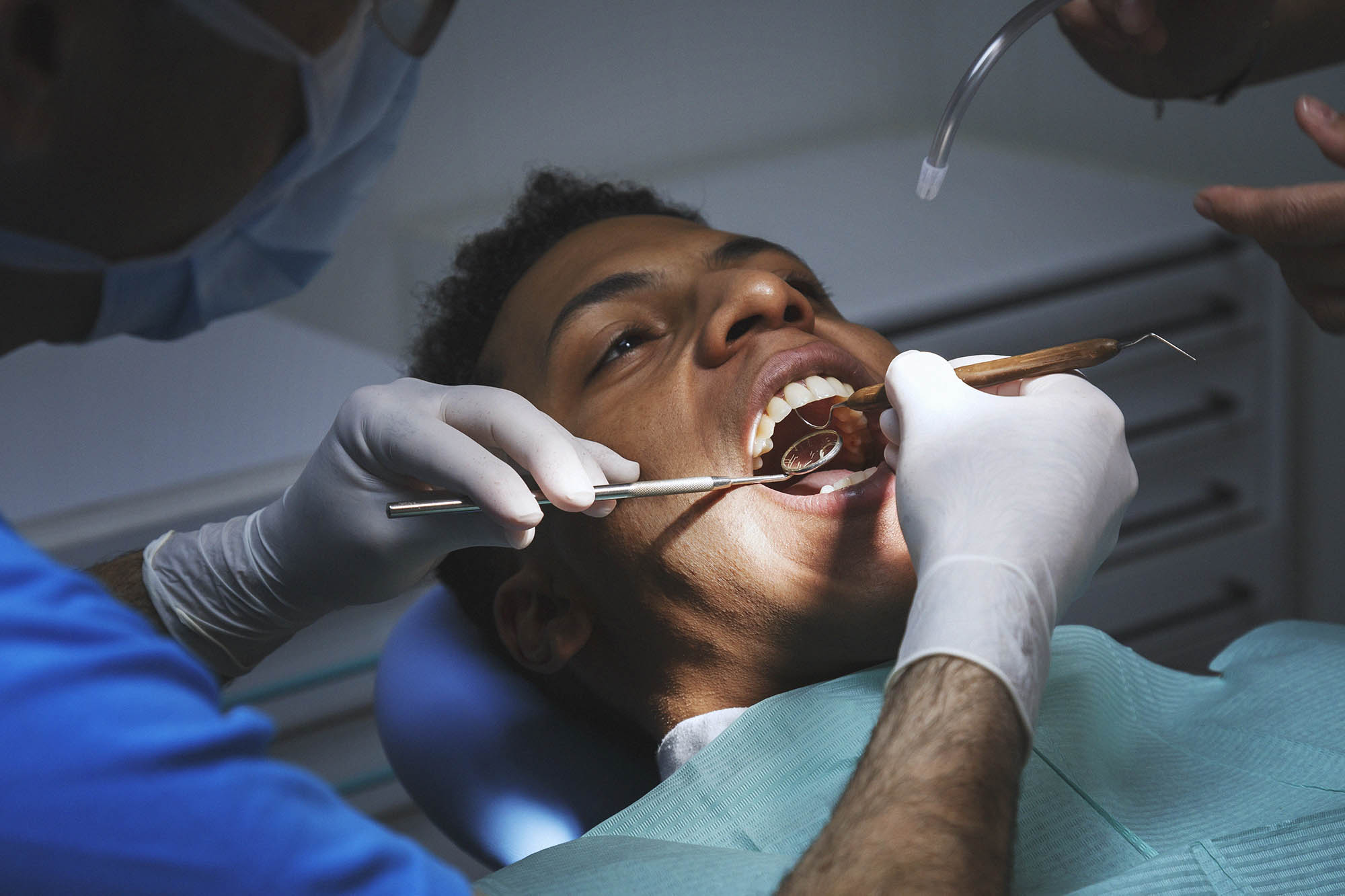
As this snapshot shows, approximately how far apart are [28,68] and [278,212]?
43 cm

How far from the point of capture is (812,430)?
1.38 metres

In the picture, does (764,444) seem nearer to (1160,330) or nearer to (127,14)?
(127,14)

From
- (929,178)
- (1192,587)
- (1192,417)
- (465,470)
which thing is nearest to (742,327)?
(929,178)

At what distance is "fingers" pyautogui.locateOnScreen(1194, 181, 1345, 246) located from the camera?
1.30 m

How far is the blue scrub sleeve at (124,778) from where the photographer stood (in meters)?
0.63

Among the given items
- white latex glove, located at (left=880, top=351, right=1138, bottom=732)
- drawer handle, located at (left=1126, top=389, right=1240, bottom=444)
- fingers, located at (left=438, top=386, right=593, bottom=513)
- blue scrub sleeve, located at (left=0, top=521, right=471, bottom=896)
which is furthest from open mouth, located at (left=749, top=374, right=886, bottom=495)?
drawer handle, located at (left=1126, top=389, right=1240, bottom=444)

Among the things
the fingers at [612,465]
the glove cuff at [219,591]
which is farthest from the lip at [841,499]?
the glove cuff at [219,591]

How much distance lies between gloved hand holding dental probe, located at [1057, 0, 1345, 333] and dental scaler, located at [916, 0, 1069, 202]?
0.63 ft

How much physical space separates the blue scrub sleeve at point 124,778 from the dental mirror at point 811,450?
76cm

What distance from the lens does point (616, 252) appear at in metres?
1.51

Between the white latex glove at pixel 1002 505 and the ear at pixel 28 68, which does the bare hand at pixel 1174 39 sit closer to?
the white latex glove at pixel 1002 505

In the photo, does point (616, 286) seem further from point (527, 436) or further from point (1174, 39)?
point (1174, 39)

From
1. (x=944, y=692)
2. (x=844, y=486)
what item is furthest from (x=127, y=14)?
(x=844, y=486)

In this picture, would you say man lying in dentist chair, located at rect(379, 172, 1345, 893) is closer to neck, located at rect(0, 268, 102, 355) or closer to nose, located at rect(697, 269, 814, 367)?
nose, located at rect(697, 269, 814, 367)
